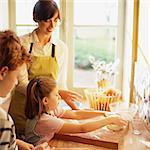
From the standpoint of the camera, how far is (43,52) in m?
1.74

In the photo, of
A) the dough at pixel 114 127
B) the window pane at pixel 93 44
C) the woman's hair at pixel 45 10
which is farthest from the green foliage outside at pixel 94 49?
the dough at pixel 114 127

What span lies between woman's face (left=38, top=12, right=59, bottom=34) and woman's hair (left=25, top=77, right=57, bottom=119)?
14.6 inches

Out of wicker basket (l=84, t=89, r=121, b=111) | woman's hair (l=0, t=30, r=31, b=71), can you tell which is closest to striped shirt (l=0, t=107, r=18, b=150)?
woman's hair (l=0, t=30, r=31, b=71)

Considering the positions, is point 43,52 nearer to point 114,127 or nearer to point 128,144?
point 114,127

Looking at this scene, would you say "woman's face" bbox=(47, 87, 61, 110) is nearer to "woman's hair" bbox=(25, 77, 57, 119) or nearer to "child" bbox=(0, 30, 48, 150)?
"woman's hair" bbox=(25, 77, 57, 119)

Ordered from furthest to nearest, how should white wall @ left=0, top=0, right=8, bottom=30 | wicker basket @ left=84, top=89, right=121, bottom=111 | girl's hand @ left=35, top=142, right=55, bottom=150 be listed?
1. white wall @ left=0, top=0, right=8, bottom=30
2. wicker basket @ left=84, top=89, right=121, bottom=111
3. girl's hand @ left=35, top=142, right=55, bottom=150

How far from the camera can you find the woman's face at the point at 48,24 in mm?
1679

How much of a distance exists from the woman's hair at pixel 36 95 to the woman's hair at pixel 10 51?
0.43m

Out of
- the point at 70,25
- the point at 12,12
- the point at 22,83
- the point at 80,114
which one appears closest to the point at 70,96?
the point at 80,114

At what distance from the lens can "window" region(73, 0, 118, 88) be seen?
3463mm

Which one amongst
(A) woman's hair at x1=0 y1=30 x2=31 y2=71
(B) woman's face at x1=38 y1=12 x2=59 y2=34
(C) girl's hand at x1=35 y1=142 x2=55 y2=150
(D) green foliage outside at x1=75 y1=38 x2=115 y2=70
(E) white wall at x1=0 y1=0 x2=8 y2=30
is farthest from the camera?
(D) green foliage outside at x1=75 y1=38 x2=115 y2=70

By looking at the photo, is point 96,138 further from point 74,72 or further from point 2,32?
point 74,72

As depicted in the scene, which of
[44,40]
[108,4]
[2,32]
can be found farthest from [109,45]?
[2,32]

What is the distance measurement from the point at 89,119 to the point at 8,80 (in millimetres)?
726
